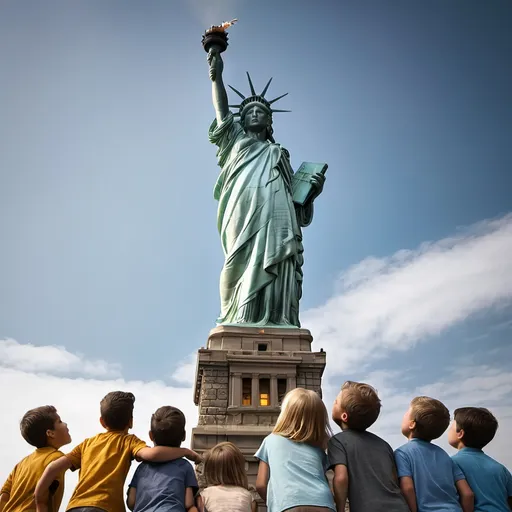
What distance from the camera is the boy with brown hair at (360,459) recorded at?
508 centimetres

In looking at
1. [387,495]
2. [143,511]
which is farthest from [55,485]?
[387,495]

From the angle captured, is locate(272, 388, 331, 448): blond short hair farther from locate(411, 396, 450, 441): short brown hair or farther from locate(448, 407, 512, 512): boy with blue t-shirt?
locate(448, 407, 512, 512): boy with blue t-shirt

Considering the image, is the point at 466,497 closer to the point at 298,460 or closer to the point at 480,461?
the point at 480,461

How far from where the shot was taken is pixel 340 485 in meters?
5.11

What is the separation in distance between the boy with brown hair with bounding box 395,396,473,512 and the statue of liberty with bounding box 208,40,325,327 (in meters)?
13.9

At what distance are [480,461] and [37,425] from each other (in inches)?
165

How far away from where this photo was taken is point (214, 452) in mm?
5328

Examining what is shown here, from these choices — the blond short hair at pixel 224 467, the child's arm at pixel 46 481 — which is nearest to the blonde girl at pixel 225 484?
the blond short hair at pixel 224 467

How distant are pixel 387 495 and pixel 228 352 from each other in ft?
44.0

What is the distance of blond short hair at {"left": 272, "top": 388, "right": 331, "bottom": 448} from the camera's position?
526 cm

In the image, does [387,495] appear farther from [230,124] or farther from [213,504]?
[230,124]

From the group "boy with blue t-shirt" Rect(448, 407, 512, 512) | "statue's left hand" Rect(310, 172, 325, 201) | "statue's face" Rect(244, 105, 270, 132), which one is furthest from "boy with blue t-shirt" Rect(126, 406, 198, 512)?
"statue's face" Rect(244, 105, 270, 132)

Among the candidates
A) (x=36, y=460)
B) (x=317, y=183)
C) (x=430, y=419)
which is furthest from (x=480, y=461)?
(x=317, y=183)

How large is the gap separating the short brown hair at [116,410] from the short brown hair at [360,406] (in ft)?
6.50
